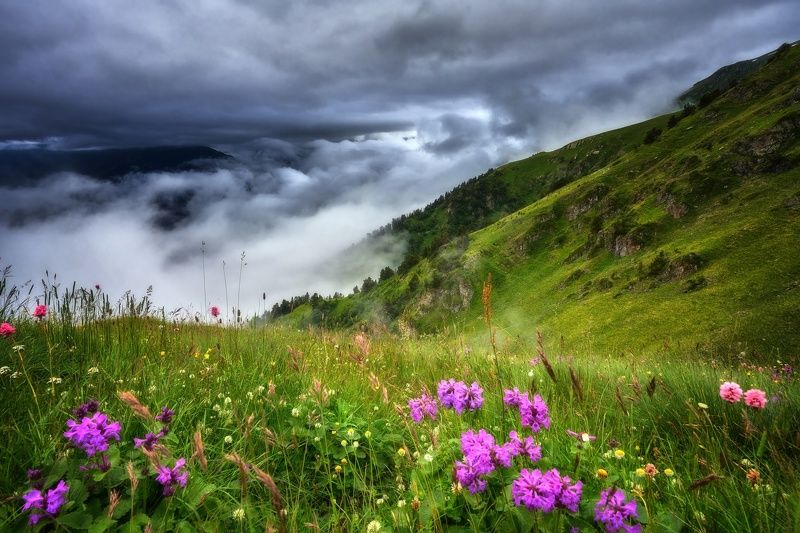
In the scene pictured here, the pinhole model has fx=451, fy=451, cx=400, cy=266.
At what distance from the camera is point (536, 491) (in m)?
2.12

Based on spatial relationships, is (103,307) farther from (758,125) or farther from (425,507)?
(758,125)

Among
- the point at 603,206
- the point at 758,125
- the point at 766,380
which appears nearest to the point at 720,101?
the point at 758,125

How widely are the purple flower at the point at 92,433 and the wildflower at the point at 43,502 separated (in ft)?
0.93

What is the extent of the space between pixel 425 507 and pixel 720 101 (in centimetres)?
12828

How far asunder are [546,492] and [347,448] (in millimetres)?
2090

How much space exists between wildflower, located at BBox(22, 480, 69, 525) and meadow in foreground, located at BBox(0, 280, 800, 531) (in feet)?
0.05

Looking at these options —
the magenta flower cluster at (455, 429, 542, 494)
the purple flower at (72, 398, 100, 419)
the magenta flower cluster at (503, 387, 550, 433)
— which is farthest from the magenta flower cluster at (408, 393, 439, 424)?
the purple flower at (72, 398, 100, 419)

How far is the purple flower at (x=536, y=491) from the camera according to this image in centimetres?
207

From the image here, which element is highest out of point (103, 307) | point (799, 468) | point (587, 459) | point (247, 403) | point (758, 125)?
point (758, 125)

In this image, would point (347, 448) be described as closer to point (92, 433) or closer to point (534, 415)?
point (534, 415)

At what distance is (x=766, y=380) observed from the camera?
689cm

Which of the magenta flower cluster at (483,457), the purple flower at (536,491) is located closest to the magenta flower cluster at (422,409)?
the magenta flower cluster at (483,457)

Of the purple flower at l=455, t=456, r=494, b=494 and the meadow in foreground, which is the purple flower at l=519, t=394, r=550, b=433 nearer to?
the meadow in foreground

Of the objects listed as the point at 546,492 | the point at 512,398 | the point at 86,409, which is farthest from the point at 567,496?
the point at 86,409
